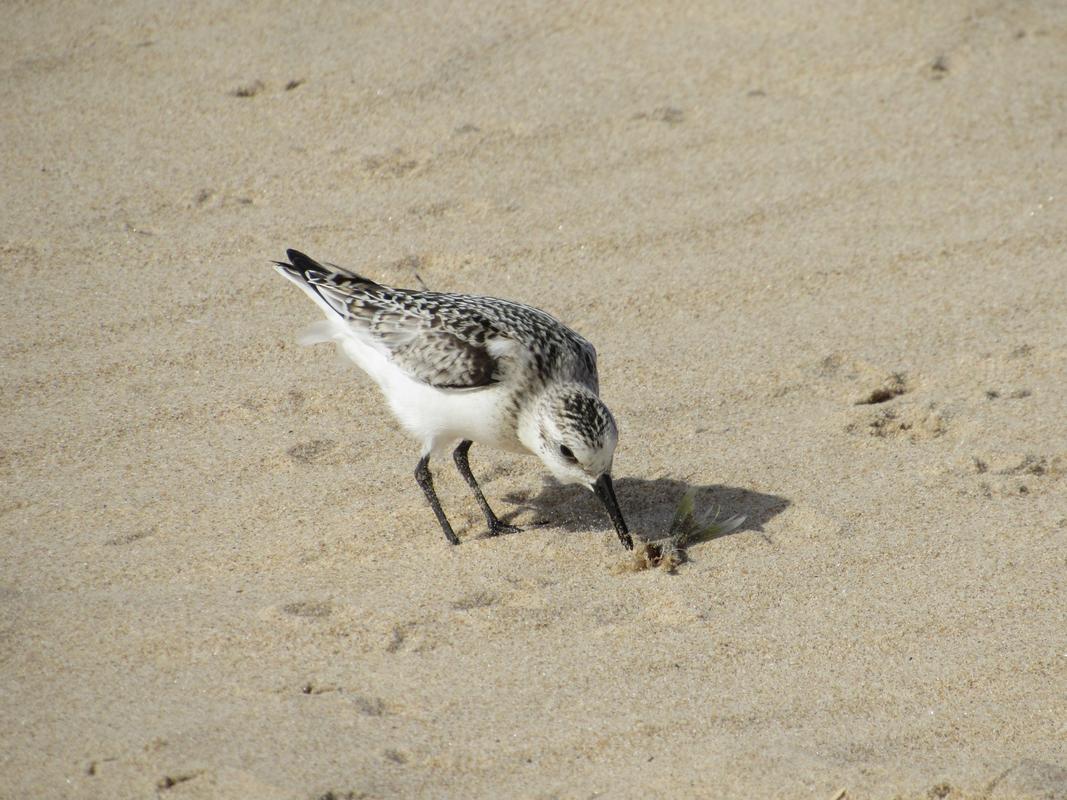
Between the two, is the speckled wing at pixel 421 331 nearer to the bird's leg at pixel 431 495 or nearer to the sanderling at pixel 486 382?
the sanderling at pixel 486 382

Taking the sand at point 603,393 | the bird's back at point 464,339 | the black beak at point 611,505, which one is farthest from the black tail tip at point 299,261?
the black beak at point 611,505

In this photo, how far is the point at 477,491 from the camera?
575 cm

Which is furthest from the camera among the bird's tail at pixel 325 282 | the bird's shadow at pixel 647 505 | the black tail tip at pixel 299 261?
the black tail tip at pixel 299 261

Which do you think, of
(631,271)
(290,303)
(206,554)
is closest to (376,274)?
(290,303)

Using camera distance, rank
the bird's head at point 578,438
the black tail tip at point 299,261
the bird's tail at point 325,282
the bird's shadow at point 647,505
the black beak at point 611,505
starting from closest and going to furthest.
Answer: the bird's head at point 578,438 → the black beak at point 611,505 → the bird's shadow at point 647,505 → the bird's tail at point 325,282 → the black tail tip at point 299,261

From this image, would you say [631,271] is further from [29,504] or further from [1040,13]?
[1040,13]

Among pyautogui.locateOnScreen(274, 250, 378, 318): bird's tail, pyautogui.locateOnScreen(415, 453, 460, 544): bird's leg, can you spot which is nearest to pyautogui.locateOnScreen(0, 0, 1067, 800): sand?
pyautogui.locateOnScreen(415, 453, 460, 544): bird's leg

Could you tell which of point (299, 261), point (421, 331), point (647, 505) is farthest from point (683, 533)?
point (299, 261)

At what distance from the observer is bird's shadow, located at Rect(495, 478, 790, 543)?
5574 mm

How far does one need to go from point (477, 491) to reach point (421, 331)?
79cm

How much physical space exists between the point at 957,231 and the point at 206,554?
5042mm

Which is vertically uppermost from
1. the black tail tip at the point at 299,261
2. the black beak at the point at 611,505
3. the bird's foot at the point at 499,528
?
the black tail tip at the point at 299,261

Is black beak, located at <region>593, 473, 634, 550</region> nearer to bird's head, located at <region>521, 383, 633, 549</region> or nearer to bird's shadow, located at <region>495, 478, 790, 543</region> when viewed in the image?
bird's head, located at <region>521, 383, 633, 549</region>

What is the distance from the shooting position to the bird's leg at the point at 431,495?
548 cm
